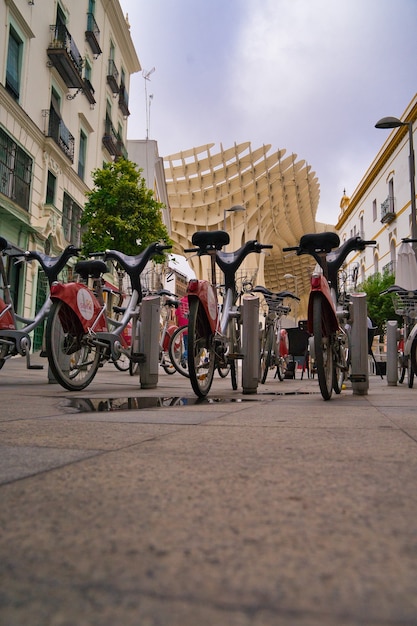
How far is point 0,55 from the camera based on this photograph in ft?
44.7

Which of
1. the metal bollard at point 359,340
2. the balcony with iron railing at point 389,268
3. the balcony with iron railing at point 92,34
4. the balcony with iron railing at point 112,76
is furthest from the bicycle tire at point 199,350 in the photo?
the balcony with iron railing at point 389,268

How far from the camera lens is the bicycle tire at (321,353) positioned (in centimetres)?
407

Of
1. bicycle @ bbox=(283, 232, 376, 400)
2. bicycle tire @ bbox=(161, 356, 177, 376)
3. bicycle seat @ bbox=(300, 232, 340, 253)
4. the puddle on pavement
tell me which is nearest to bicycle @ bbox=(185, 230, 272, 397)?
the puddle on pavement

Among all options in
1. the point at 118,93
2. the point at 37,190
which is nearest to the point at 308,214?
the point at 118,93

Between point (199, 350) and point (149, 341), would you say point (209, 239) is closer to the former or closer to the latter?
point (149, 341)

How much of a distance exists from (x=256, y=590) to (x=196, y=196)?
160 ft

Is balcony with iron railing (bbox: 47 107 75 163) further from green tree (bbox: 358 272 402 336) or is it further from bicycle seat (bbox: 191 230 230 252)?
green tree (bbox: 358 272 402 336)

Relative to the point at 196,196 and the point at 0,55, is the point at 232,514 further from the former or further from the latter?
the point at 196,196

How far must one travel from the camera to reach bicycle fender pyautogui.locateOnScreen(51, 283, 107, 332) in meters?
4.63

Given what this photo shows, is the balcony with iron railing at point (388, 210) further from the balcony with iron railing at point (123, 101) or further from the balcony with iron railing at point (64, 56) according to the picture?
the balcony with iron railing at point (64, 56)

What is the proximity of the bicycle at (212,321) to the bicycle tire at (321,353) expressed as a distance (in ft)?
2.72

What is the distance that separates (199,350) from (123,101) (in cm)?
2475

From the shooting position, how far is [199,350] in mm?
4352

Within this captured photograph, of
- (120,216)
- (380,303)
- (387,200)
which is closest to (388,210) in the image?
(387,200)
